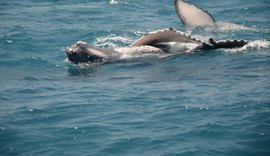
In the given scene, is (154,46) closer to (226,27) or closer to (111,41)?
(111,41)

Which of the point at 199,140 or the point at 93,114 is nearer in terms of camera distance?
the point at 199,140

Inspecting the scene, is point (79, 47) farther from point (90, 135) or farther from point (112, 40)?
point (90, 135)

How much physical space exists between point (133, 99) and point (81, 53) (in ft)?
13.0

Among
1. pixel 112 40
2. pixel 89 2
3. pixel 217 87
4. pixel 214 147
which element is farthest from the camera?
pixel 89 2

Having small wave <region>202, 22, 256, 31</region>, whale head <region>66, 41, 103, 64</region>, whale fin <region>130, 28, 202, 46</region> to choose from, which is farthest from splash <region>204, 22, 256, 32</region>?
whale head <region>66, 41, 103, 64</region>

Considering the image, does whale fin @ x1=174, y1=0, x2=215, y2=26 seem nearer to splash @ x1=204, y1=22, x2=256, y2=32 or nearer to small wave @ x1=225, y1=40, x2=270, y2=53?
splash @ x1=204, y1=22, x2=256, y2=32

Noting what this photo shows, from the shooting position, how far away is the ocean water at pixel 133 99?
10445mm

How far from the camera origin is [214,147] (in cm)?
1001

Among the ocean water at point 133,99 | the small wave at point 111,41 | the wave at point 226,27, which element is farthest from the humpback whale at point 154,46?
the wave at point 226,27

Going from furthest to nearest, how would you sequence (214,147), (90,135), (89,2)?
(89,2)
(90,135)
(214,147)

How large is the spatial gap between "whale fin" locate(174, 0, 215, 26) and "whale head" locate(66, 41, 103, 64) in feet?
16.4

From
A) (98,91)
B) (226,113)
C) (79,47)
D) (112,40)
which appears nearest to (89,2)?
(112,40)

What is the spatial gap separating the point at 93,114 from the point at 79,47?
4.71 meters

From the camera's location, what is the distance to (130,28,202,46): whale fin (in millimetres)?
16406
